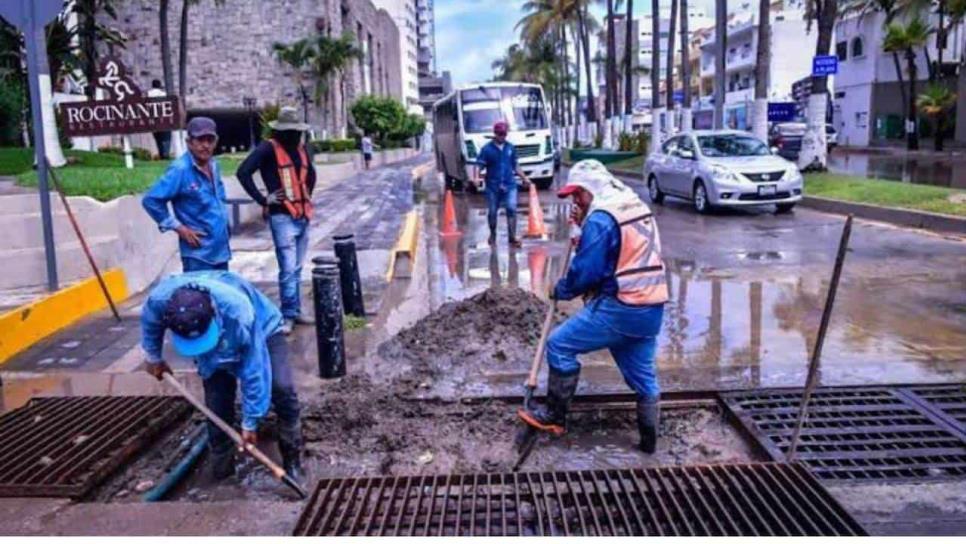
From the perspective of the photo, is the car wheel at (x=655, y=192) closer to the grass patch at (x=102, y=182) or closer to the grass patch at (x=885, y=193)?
the grass patch at (x=885, y=193)

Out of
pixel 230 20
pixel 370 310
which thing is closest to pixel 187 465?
pixel 370 310

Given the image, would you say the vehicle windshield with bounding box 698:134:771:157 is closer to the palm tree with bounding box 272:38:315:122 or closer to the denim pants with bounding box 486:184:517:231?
the denim pants with bounding box 486:184:517:231

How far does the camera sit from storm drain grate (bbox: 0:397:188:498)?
13.6ft

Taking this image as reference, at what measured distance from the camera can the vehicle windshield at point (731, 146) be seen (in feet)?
52.0

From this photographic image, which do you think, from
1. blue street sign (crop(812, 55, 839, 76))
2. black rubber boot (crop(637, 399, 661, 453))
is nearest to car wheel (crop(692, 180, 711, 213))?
blue street sign (crop(812, 55, 839, 76))

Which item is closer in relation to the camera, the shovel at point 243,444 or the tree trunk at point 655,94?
the shovel at point 243,444

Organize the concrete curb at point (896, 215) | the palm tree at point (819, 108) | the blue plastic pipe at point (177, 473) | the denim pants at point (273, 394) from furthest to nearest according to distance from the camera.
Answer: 1. the palm tree at point (819, 108)
2. the concrete curb at point (896, 215)
3. the denim pants at point (273, 394)
4. the blue plastic pipe at point (177, 473)

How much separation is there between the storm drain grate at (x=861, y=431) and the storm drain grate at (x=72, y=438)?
338 centimetres

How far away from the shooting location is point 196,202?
18.9ft

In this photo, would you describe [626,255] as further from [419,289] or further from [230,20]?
[230,20]

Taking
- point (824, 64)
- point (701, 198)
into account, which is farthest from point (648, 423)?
point (824, 64)

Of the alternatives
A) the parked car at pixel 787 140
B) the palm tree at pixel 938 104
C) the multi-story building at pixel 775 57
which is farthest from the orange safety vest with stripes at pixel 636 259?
the multi-story building at pixel 775 57

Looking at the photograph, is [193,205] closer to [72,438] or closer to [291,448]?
[72,438]

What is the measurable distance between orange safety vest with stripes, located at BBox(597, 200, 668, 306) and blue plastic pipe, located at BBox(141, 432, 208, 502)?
239 centimetres
